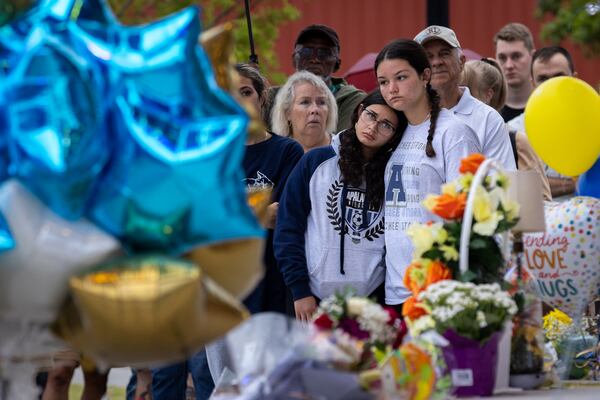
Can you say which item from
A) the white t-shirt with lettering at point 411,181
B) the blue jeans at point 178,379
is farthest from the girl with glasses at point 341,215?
the blue jeans at point 178,379

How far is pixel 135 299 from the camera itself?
1.98 metres

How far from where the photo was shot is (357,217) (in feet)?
17.2

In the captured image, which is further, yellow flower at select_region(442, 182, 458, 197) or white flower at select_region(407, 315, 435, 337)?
yellow flower at select_region(442, 182, 458, 197)

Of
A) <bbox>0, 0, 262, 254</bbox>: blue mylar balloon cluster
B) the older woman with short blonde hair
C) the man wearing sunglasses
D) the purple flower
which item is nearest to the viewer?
<bbox>0, 0, 262, 254</bbox>: blue mylar balloon cluster

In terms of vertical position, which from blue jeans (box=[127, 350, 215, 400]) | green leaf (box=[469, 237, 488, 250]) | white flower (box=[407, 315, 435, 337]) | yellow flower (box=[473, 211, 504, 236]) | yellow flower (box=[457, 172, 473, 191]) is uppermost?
yellow flower (box=[457, 172, 473, 191])

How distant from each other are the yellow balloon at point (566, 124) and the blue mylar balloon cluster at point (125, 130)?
3875 mm

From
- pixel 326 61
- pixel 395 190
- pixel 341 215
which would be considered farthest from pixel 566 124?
pixel 326 61

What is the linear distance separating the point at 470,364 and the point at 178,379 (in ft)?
7.28

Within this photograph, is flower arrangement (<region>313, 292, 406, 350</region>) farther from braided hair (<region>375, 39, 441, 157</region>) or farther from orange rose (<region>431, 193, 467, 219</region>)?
braided hair (<region>375, 39, 441, 157</region>)

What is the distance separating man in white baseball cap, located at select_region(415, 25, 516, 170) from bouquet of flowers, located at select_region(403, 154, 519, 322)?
1.37m

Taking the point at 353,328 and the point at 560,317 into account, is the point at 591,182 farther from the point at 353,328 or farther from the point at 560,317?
the point at 353,328

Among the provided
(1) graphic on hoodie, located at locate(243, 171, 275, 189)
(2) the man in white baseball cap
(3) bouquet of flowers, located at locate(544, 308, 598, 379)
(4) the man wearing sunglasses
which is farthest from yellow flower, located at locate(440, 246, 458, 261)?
(4) the man wearing sunglasses

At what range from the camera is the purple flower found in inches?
122

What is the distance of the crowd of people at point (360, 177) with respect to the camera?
5.06 meters
